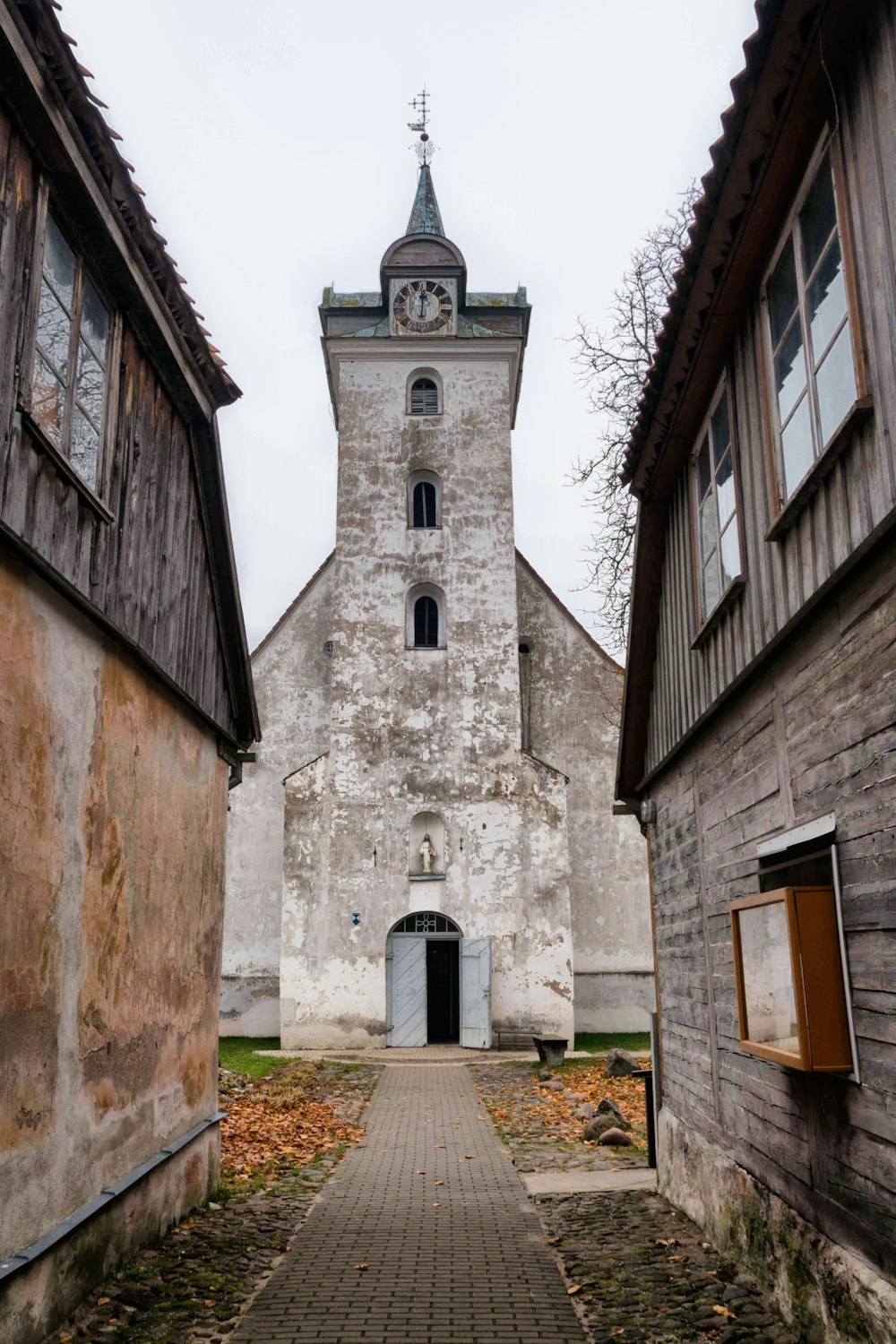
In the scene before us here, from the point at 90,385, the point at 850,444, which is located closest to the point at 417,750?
the point at 90,385

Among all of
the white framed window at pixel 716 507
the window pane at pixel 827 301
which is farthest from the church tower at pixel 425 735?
the window pane at pixel 827 301

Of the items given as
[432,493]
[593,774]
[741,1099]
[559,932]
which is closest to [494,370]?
[432,493]

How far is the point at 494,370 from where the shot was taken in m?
27.1

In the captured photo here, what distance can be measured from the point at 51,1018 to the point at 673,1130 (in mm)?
5247

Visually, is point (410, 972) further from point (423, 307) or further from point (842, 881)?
point (842, 881)

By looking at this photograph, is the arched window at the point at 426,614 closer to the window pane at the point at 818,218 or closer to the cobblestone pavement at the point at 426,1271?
the cobblestone pavement at the point at 426,1271

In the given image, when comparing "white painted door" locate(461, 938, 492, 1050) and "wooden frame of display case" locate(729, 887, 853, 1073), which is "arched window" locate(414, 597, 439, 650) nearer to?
"white painted door" locate(461, 938, 492, 1050)

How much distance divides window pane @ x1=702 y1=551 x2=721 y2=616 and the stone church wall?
18.5m

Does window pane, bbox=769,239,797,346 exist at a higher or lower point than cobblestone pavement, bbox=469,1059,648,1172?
higher

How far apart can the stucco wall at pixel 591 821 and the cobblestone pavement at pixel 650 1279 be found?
16.4m

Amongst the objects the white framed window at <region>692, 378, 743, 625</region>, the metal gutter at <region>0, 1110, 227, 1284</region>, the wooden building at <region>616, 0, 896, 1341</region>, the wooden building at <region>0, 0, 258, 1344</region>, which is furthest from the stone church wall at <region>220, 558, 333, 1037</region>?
the white framed window at <region>692, 378, 743, 625</region>

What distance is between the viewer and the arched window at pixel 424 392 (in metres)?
27.1

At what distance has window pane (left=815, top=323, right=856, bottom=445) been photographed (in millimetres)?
4957

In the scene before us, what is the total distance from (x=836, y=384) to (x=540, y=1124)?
1121cm
